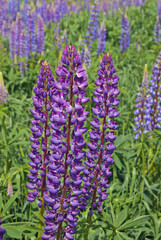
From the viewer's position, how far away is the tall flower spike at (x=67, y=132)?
2.01 meters

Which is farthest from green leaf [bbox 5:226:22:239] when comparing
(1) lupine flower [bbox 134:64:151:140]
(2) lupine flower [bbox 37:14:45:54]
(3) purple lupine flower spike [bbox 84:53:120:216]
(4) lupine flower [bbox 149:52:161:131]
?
(2) lupine flower [bbox 37:14:45:54]

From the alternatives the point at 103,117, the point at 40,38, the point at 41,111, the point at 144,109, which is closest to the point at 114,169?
the point at 144,109

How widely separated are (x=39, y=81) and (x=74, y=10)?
40.5ft

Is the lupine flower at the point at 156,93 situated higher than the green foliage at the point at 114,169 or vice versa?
the lupine flower at the point at 156,93

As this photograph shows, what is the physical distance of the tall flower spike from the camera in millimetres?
2008

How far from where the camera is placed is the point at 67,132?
209 cm

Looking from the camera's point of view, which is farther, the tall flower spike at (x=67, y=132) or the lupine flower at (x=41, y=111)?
the lupine flower at (x=41, y=111)

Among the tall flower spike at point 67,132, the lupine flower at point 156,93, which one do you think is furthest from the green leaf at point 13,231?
the lupine flower at point 156,93

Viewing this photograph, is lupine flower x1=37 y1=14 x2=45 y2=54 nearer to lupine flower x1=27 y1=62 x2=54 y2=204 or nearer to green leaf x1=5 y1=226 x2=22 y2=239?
lupine flower x1=27 y1=62 x2=54 y2=204

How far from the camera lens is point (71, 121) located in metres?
2.04

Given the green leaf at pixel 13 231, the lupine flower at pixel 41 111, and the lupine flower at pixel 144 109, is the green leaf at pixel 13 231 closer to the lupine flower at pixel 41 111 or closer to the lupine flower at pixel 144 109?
the lupine flower at pixel 41 111

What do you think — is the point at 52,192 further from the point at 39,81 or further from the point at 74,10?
the point at 74,10

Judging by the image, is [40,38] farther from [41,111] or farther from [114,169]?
[41,111]

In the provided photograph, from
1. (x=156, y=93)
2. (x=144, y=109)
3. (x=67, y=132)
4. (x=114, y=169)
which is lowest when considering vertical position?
(x=114, y=169)
